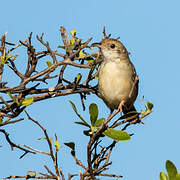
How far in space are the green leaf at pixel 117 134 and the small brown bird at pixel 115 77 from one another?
137 centimetres

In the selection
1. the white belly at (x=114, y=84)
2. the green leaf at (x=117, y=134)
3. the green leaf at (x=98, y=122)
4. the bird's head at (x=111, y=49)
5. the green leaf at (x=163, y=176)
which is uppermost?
the bird's head at (x=111, y=49)

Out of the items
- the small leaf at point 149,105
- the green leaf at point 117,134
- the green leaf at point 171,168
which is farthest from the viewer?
the small leaf at point 149,105

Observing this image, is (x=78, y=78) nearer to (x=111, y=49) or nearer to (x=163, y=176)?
(x=163, y=176)

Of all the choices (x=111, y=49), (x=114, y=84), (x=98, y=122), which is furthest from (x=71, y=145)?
(x=111, y=49)

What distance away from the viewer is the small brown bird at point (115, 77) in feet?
14.3

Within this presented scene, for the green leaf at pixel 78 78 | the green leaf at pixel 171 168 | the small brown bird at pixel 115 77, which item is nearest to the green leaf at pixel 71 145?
the green leaf at pixel 78 78

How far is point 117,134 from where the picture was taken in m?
2.76

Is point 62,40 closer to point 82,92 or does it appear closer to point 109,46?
point 82,92

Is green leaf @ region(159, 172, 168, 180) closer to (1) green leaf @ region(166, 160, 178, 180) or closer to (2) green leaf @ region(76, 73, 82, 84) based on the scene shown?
(1) green leaf @ region(166, 160, 178, 180)

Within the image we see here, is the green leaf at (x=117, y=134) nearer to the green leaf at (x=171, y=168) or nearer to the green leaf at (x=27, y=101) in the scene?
the green leaf at (x=171, y=168)

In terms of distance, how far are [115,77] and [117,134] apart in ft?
5.79

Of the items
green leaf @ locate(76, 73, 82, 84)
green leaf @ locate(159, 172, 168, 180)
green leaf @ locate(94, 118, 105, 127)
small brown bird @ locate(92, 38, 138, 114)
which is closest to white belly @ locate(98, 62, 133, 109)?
small brown bird @ locate(92, 38, 138, 114)

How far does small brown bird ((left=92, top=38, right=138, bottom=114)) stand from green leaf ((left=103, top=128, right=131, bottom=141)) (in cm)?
137

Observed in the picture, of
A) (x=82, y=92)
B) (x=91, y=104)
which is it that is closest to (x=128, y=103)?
(x=82, y=92)
